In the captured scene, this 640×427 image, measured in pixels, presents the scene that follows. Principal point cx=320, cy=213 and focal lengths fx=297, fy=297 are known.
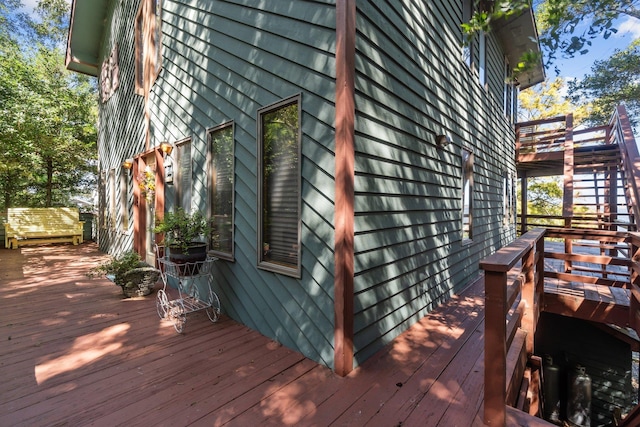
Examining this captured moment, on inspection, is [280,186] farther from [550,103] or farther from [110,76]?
[550,103]

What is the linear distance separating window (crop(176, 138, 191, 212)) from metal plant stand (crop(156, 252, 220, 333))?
111 cm

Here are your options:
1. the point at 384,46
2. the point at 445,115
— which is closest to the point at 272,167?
the point at 384,46

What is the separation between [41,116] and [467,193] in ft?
39.2

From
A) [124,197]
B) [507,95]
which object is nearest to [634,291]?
[507,95]

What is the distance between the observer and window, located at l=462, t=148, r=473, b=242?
4992 mm

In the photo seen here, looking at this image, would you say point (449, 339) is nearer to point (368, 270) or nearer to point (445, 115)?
point (368, 270)

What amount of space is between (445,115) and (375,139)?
2146 millimetres

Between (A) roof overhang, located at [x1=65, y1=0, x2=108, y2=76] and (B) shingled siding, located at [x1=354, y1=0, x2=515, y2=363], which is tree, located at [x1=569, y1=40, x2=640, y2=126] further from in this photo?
(A) roof overhang, located at [x1=65, y1=0, x2=108, y2=76]

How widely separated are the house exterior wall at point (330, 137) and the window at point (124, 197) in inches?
101

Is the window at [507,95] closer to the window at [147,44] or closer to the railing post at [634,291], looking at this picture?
the railing post at [634,291]

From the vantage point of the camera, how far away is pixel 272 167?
9.69 feet

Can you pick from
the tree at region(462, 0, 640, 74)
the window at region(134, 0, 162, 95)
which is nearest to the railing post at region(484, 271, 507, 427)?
the tree at region(462, 0, 640, 74)

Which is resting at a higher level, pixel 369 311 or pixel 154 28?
pixel 154 28

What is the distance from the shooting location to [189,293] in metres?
4.44
